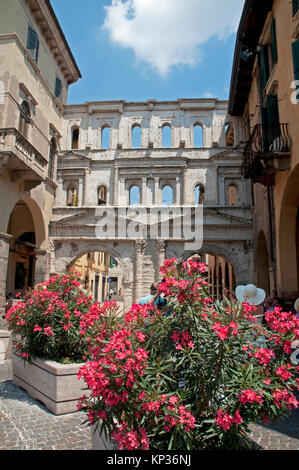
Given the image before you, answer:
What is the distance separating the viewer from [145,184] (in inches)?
806

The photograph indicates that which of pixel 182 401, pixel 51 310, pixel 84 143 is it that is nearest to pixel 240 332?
pixel 182 401

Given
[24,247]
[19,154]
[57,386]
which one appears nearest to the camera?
[57,386]

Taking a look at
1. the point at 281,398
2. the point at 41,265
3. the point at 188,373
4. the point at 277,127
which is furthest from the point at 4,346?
the point at 277,127

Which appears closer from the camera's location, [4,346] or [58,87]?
[4,346]

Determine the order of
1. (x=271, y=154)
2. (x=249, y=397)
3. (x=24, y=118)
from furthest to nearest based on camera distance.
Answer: (x=24, y=118) < (x=271, y=154) < (x=249, y=397)

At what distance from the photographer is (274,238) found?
12695mm

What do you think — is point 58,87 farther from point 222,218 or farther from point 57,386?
point 57,386

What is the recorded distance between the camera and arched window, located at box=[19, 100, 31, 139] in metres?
15.5

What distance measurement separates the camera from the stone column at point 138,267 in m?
19.1

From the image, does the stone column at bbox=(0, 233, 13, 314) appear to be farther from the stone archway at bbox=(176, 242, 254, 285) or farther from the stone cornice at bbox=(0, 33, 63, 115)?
the stone archway at bbox=(176, 242, 254, 285)

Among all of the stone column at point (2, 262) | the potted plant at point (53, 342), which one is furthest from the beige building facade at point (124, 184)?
the potted plant at point (53, 342)

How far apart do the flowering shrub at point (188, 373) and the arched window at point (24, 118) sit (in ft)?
47.0

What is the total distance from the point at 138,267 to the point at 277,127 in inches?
425

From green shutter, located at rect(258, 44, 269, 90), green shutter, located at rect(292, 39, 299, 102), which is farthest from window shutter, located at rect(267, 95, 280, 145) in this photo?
green shutter, located at rect(292, 39, 299, 102)
